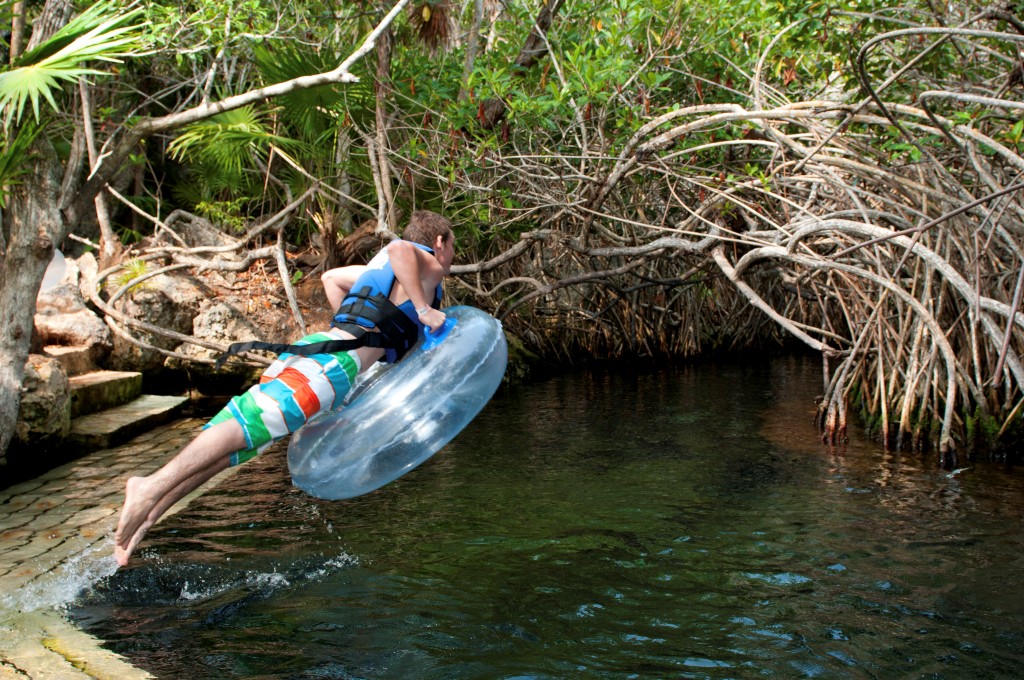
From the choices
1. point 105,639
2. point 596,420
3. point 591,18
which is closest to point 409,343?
point 105,639

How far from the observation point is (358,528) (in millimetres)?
5012

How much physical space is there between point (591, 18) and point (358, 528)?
670 cm

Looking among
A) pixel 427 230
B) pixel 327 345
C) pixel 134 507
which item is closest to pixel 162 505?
pixel 134 507

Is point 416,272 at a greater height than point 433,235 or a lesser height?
lesser

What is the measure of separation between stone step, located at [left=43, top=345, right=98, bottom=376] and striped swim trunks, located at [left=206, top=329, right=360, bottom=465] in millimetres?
4494

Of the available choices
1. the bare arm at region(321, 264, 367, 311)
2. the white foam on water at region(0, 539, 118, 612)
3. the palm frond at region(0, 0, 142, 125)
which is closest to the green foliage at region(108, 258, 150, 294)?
the palm frond at region(0, 0, 142, 125)

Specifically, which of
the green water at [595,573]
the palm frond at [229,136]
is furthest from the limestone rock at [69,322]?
the green water at [595,573]

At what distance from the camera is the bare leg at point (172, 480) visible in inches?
143

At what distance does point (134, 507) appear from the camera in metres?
3.62

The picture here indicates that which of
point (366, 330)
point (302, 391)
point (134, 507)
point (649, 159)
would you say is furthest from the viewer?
point (649, 159)

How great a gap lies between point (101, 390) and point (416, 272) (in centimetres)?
443

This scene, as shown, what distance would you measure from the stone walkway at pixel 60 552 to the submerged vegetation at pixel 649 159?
5.36 feet

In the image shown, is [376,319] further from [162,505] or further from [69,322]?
[69,322]

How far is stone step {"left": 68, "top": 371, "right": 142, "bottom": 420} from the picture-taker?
725 centimetres
